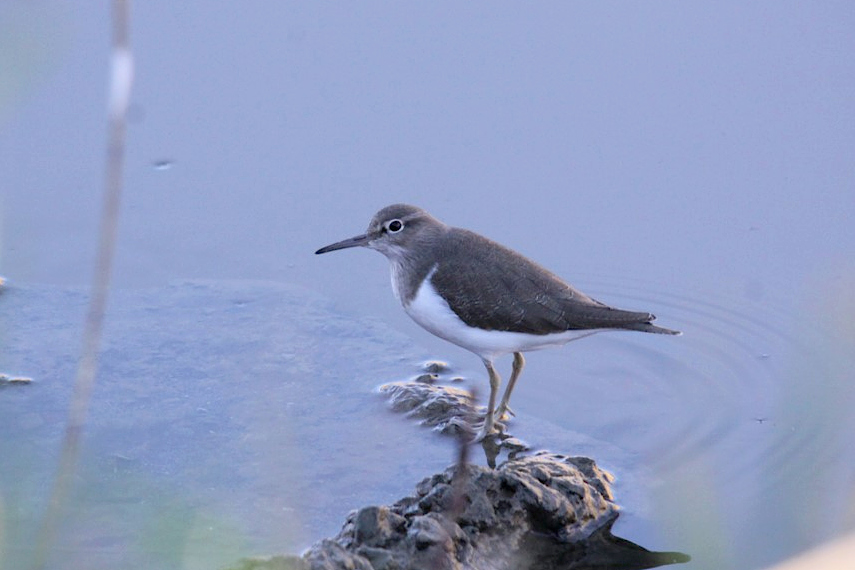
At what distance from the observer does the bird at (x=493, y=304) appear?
555 cm

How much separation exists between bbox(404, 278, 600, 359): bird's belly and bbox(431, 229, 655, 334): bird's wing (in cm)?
3

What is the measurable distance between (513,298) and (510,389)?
0.59m

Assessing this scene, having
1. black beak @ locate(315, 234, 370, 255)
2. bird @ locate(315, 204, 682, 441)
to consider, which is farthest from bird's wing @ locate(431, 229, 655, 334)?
black beak @ locate(315, 234, 370, 255)

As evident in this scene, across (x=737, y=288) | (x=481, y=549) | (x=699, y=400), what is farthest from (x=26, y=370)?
(x=737, y=288)

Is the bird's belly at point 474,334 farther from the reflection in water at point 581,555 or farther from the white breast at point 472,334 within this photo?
the reflection in water at point 581,555

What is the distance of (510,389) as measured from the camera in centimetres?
597

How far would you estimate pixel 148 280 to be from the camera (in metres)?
6.93

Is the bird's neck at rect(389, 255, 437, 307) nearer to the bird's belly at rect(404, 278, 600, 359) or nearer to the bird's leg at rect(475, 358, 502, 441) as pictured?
the bird's belly at rect(404, 278, 600, 359)

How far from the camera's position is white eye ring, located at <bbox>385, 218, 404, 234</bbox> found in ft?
20.3

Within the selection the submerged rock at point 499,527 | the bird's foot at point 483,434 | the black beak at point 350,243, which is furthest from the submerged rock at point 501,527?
the black beak at point 350,243

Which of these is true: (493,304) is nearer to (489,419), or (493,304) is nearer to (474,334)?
(474,334)

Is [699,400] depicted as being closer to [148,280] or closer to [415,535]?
[415,535]

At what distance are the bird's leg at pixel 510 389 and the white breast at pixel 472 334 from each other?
0.25 metres

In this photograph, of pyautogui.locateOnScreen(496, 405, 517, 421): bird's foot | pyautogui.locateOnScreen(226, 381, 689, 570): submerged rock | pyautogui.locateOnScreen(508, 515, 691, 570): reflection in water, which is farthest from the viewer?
pyautogui.locateOnScreen(496, 405, 517, 421): bird's foot
